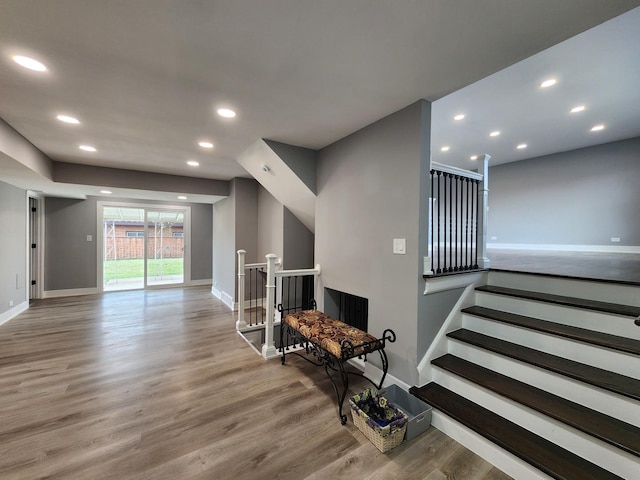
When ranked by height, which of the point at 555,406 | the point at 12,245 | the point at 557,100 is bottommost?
the point at 555,406

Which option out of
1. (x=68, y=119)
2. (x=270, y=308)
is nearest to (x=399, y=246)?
(x=270, y=308)

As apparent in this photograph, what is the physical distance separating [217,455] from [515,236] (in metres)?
8.37

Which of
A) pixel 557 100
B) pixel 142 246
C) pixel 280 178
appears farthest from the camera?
pixel 142 246

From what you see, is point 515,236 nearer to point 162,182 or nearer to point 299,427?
point 299,427

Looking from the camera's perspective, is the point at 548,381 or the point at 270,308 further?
the point at 270,308

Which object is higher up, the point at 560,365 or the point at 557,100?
the point at 557,100

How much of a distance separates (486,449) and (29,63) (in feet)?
13.0

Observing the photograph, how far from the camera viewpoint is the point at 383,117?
2.47 m

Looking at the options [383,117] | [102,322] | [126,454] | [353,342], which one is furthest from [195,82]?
[102,322]

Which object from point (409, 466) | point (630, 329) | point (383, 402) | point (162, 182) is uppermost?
point (162, 182)

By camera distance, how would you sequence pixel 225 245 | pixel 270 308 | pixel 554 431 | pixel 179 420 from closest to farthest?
pixel 554 431
pixel 179 420
pixel 270 308
pixel 225 245

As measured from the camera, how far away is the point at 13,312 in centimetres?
441

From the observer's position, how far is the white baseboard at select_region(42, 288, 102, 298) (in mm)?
5848

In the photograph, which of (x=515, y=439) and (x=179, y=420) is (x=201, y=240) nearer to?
(x=179, y=420)
